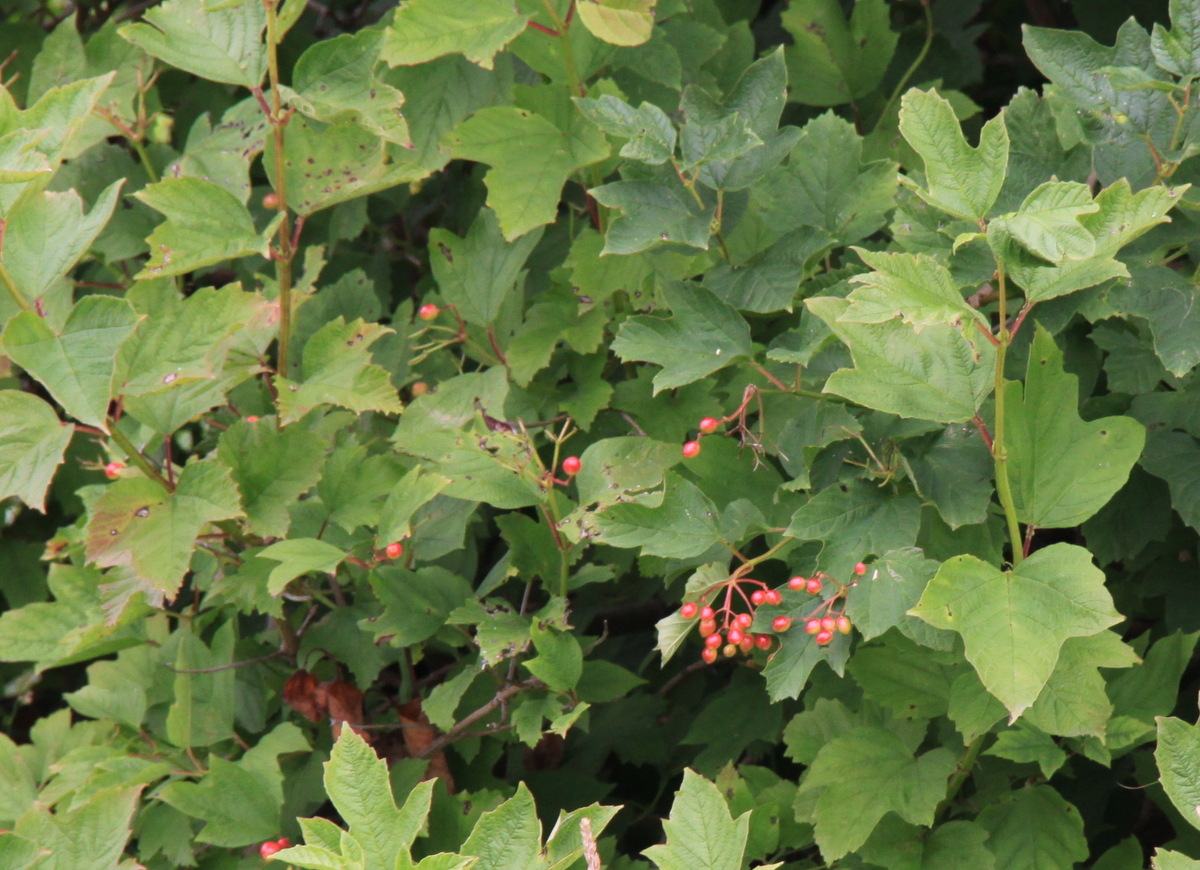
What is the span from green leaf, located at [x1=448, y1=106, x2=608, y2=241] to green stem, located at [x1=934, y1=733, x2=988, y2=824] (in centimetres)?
93

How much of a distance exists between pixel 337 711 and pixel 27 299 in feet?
2.42

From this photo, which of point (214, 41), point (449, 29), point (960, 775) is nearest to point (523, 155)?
point (449, 29)

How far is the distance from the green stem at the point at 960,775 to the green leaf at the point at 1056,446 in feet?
1.03

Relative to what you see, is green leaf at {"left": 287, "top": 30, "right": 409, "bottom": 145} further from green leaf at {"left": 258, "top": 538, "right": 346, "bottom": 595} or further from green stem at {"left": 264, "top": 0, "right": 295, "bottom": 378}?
green leaf at {"left": 258, "top": 538, "right": 346, "bottom": 595}

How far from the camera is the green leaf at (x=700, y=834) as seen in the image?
110 centimetres

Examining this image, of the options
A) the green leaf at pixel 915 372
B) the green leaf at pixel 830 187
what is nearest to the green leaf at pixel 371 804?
the green leaf at pixel 915 372

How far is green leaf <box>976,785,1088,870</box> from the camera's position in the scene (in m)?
1.35

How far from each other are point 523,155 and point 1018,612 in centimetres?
96

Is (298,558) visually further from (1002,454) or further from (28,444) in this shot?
(1002,454)

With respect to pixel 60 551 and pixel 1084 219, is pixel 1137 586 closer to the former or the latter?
pixel 1084 219

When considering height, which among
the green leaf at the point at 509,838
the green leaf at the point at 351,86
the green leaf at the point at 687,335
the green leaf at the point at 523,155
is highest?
the green leaf at the point at 351,86

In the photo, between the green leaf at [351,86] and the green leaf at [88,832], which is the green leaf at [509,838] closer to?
the green leaf at [88,832]

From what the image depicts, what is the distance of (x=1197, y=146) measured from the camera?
1.35 m

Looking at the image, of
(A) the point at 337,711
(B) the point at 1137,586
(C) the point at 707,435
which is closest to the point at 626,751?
(A) the point at 337,711
